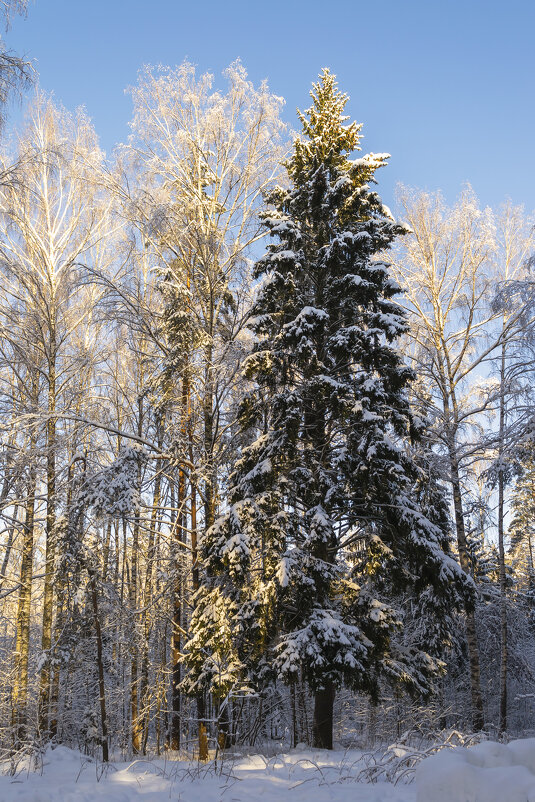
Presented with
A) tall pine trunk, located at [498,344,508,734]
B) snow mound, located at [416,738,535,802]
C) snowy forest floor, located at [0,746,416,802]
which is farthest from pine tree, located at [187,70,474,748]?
Answer: tall pine trunk, located at [498,344,508,734]

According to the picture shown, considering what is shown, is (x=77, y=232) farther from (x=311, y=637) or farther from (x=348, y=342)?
(x=311, y=637)

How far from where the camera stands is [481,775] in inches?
120

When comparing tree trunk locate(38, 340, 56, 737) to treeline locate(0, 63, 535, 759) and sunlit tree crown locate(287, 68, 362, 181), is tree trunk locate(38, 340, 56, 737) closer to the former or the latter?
treeline locate(0, 63, 535, 759)

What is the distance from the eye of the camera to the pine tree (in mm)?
7938

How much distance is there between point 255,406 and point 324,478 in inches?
73.3

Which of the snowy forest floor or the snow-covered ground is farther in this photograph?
the snowy forest floor

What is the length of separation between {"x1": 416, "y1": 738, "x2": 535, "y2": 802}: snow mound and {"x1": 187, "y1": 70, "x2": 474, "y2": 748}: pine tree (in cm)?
407

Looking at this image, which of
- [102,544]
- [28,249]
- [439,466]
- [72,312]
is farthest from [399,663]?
[28,249]

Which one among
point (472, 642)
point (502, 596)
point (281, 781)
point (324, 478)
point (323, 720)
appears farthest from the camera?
point (502, 596)

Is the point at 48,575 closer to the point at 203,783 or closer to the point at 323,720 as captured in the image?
the point at 323,720

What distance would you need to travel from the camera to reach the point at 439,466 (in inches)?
456

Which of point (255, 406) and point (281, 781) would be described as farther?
point (255, 406)

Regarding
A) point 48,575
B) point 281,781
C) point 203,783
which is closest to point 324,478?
point 281,781

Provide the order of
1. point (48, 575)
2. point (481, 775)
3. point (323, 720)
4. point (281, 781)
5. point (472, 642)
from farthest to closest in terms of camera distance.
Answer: point (472, 642) < point (48, 575) < point (323, 720) < point (281, 781) < point (481, 775)
